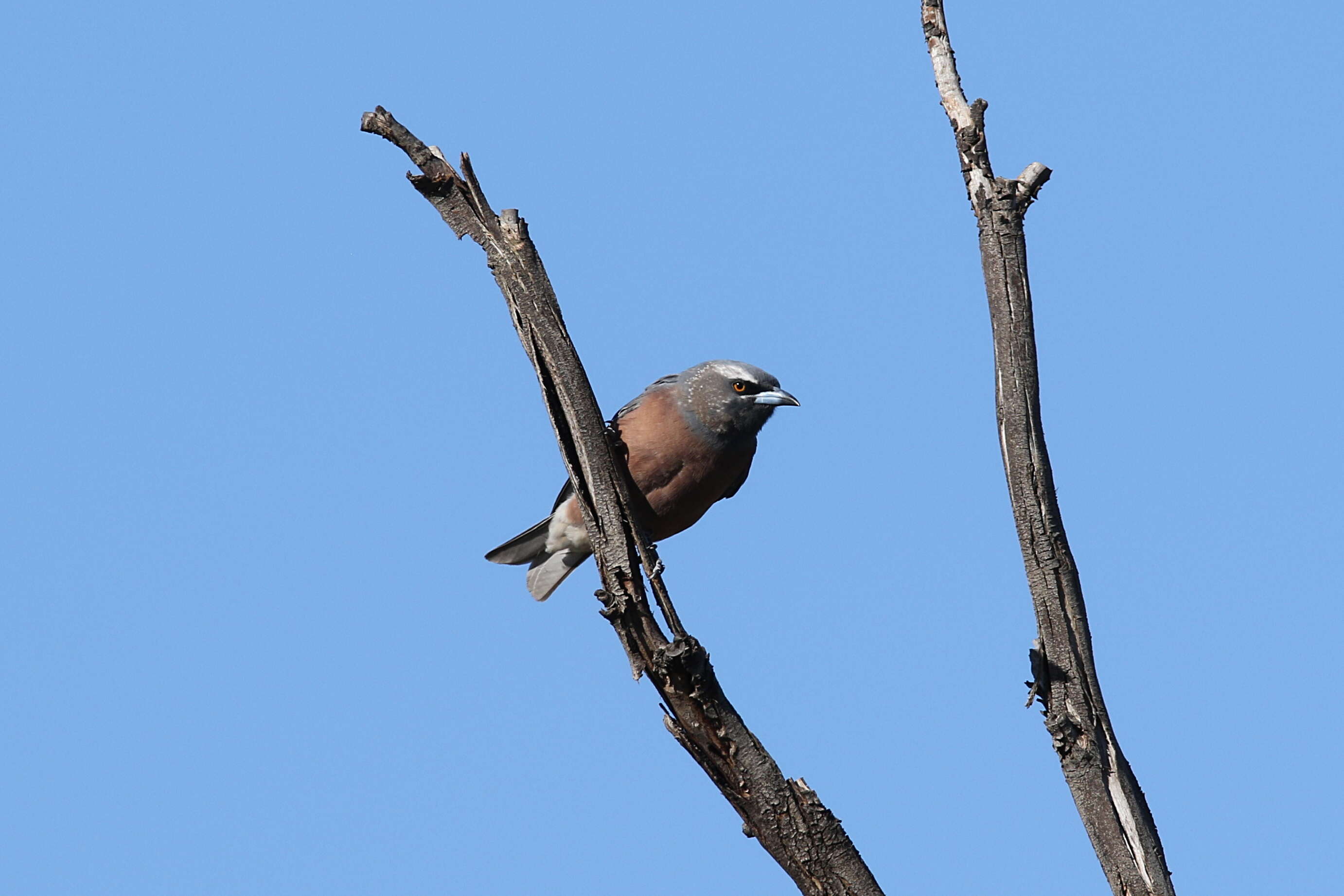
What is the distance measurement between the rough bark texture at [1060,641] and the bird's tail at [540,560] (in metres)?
4.54

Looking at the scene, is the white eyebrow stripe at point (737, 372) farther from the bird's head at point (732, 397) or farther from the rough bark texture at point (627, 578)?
the rough bark texture at point (627, 578)

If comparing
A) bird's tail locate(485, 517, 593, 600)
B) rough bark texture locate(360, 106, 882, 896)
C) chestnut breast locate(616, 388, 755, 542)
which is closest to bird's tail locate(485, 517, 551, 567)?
bird's tail locate(485, 517, 593, 600)

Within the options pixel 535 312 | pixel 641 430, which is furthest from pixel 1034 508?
pixel 641 430

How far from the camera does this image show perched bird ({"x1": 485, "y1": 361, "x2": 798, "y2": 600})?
27.8 feet

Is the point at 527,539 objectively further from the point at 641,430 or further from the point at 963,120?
the point at 963,120

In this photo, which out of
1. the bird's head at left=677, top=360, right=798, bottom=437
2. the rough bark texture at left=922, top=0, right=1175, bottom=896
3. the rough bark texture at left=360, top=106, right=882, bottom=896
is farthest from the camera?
the bird's head at left=677, top=360, right=798, bottom=437

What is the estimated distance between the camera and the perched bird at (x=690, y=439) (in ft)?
27.8

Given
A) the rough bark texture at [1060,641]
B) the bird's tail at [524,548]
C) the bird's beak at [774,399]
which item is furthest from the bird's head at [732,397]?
the rough bark texture at [1060,641]

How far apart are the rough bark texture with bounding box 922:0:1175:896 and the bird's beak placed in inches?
127

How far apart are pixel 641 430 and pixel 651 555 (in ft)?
9.13

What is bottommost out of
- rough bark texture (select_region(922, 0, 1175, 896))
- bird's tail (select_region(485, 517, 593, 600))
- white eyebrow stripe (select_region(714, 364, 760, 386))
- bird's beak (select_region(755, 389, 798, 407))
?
rough bark texture (select_region(922, 0, 1175, 896))

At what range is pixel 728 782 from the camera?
5.67 m

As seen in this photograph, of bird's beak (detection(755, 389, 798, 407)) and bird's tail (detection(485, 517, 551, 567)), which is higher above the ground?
bird's beak (detection(755, 389, 798, 407))

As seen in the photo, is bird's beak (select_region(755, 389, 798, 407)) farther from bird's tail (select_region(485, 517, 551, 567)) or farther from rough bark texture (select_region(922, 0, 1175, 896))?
rough bark texture (select_region(922, 0, 1175, 896))
